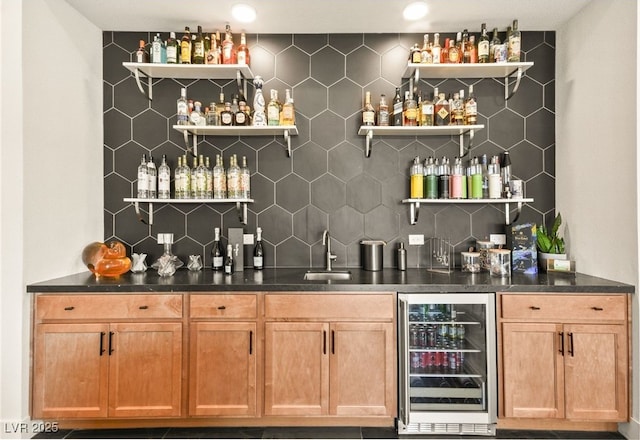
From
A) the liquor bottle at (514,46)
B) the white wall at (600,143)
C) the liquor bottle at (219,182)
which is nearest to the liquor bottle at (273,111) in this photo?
the liquor bottle at (219,182)

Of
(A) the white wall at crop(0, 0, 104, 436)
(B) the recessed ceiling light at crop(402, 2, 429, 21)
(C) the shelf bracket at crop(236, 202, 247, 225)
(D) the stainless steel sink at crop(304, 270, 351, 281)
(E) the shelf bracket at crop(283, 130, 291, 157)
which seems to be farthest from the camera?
(C) the shelf bracket at crop(236, 202, 247, 225)

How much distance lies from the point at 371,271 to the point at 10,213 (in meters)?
2.13

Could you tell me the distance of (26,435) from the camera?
204 cm

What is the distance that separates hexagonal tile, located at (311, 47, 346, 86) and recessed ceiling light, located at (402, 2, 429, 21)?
20.3 inches

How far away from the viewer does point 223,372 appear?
6.81 feet

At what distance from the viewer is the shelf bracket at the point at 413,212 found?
8.81ft

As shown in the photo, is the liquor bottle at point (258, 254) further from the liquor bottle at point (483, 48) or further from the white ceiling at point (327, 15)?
the liquor bottle at point (483, 48)

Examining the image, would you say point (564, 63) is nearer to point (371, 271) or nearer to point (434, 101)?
point (434, 101)

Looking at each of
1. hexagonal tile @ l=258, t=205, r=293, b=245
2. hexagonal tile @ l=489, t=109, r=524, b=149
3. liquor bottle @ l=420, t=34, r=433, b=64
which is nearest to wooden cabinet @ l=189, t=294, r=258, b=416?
hexagonal tile @ l=258, t=205, r=293, b=245

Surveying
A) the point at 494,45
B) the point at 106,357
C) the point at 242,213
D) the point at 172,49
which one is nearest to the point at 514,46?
the point at 494,45

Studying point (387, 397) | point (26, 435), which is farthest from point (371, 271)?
point (26, 435)

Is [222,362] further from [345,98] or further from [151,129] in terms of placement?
[345,98]

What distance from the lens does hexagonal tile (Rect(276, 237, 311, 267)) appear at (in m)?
2.77

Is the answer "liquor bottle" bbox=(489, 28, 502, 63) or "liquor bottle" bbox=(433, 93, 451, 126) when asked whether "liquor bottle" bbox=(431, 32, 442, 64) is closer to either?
"liquor bottle" bbox=(433, 93, 451, 126)
